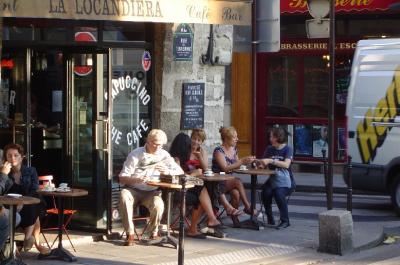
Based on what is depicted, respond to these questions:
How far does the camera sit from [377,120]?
1454 centimetres

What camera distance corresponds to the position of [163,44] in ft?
40.1

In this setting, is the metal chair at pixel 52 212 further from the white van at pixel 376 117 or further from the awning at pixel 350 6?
the awning at pixel 350 6

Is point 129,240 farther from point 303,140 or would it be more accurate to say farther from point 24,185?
point 303,140

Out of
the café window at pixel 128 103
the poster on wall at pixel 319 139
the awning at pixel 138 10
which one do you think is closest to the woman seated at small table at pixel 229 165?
the café window at pixel 128 103

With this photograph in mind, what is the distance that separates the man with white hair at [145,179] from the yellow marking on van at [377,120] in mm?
4306

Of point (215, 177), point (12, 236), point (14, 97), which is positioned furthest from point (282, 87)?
point (12, 236)

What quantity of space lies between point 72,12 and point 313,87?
11407mm

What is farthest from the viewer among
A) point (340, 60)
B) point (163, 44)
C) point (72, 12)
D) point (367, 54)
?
point (340, 60)

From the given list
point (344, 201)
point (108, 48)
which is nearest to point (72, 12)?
point (108, 48)

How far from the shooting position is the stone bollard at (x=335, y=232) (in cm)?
1085

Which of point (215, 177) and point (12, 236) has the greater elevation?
point (215, 177)

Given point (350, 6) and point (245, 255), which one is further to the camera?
point (350, 6)

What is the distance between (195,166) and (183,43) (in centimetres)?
162

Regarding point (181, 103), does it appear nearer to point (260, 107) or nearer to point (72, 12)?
point (72, 12)
